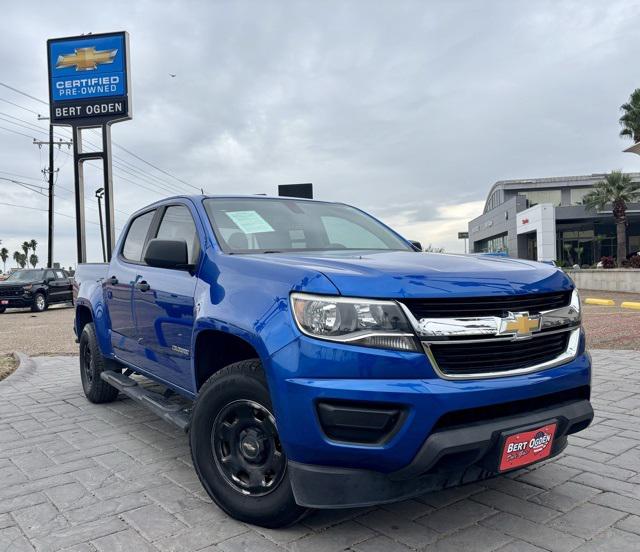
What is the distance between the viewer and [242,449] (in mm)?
2799

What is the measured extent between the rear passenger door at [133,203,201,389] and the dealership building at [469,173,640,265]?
45.5m

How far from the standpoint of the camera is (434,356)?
237 centimetres

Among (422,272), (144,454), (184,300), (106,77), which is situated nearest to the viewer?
(422,272)

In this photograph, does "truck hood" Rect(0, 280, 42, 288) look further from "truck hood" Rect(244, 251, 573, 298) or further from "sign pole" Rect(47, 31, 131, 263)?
"truck hood" Rect(244, 251, 573, 298)

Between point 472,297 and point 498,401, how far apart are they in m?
0.46

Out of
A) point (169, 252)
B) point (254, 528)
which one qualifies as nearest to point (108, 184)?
point (169, 252)

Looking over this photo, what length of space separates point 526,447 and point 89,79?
897 inches

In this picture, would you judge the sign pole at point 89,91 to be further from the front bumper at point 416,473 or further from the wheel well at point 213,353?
the front bumper at point 416,473

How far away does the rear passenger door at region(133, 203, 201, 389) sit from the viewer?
336 centimetres

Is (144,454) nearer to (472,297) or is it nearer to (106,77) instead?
(472,297)

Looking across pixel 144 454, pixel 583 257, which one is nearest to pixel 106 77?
pixel 144 454

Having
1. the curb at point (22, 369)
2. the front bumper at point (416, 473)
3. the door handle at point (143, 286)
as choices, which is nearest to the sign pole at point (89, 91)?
the curb at point (22, 369)

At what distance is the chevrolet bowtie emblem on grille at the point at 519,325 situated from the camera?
2498mm

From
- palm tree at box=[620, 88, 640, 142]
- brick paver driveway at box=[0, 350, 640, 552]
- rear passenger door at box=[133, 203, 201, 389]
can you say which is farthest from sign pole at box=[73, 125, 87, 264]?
palm tree at box=[620, 88, 640, 142]
